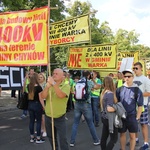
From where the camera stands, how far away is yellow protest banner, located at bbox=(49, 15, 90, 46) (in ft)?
26.9

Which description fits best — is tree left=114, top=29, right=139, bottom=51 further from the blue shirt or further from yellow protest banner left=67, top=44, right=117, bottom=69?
the blue shirt

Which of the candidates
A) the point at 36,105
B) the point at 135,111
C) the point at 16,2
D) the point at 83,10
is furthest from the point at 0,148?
the point at 83,10

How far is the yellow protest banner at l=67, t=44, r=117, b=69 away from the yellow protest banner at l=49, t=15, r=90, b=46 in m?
1.62

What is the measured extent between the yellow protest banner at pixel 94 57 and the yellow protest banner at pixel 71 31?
5.33 ft

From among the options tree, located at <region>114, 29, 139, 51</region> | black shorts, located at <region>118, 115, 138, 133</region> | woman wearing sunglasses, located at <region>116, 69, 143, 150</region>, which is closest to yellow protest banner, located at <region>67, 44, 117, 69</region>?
woman wearing sunglasses, located at <region>116, 69, 143, 150</region>

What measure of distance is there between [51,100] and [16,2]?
11718 mm

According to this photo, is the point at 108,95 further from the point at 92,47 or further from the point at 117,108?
the point at 92,47

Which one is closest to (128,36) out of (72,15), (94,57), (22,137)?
(72,15)

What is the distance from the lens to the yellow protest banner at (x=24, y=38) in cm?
480

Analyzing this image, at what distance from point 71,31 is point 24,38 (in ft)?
12.0

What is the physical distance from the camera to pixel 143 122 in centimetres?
577

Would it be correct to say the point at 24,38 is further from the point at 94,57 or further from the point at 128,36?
the point at 128,36

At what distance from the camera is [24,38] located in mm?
4988

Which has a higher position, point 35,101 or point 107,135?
point 35,101
